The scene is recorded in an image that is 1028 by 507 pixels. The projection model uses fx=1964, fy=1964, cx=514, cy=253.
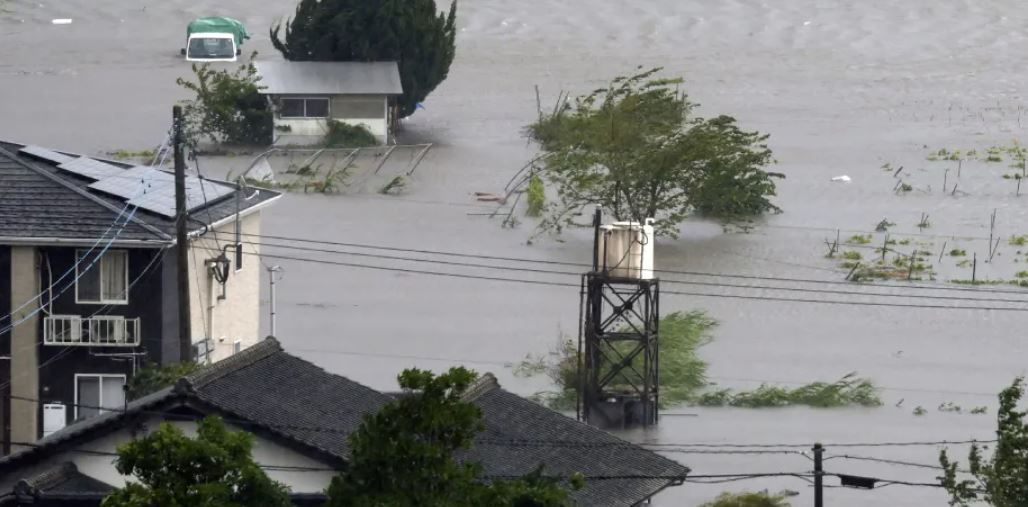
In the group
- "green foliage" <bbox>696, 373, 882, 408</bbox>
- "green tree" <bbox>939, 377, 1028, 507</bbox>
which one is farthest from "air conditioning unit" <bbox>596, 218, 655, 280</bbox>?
"green tree" <bbox>939, 377, 1028, 507</bbox>

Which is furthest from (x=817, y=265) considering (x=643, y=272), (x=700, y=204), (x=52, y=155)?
(x=52, y=155)

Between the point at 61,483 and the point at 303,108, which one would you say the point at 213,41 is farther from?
the point at 61,483

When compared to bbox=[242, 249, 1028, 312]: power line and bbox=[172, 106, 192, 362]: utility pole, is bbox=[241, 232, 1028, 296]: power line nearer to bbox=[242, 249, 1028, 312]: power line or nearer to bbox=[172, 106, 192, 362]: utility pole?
bbox=[242, 249, 1028, 312]: power line

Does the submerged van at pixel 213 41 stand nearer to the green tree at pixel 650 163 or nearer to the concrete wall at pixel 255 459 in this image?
the green tree at pixel 650 163

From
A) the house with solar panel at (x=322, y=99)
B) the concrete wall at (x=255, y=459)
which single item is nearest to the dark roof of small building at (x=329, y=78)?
the house with solar panel at (x=322, y=99)

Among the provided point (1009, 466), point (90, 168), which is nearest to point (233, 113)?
point (90, 168)
